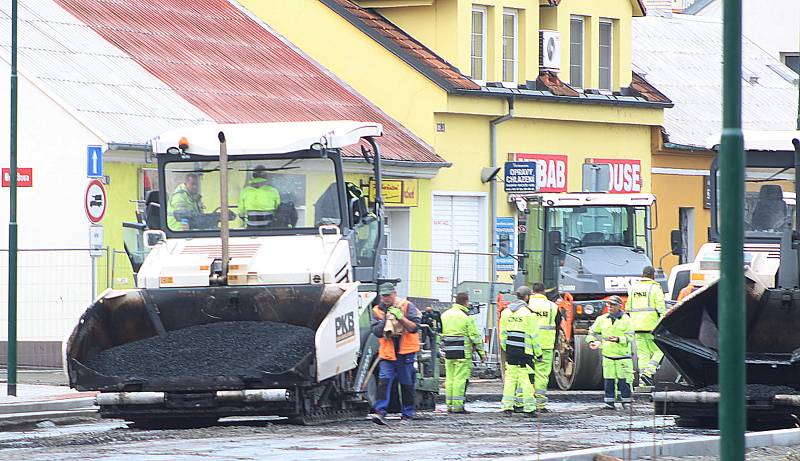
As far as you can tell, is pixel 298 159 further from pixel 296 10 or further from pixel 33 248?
pixel 296 10

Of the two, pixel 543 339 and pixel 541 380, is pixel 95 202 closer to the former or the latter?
pixel 543 339

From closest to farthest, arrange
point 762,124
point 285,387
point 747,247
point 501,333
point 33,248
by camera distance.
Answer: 1. point 285,387
2. point 747,247
3. point 501,333
4. point 33,248
5. point 762,124

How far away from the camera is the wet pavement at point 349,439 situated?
13680 mm

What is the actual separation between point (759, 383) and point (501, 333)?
3.53 metres

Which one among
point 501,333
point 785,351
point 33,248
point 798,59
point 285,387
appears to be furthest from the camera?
point 798,59

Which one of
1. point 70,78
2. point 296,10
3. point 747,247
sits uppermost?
point 296,10

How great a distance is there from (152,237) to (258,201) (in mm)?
1167

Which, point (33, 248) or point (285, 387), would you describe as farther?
point (33, 248)

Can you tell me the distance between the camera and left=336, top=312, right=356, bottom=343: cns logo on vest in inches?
642

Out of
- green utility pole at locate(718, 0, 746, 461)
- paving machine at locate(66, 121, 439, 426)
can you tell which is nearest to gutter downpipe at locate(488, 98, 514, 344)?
paving machine at locate(66, 121, 439, 426)

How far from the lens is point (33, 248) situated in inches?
1013

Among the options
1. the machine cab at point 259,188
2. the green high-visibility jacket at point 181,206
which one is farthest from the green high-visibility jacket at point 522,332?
the green high-visibility jacket at point 181,206

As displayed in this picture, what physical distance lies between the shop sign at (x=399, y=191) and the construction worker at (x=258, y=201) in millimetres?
13526

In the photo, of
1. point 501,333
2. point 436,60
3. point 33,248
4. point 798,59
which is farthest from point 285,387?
point 798,59
